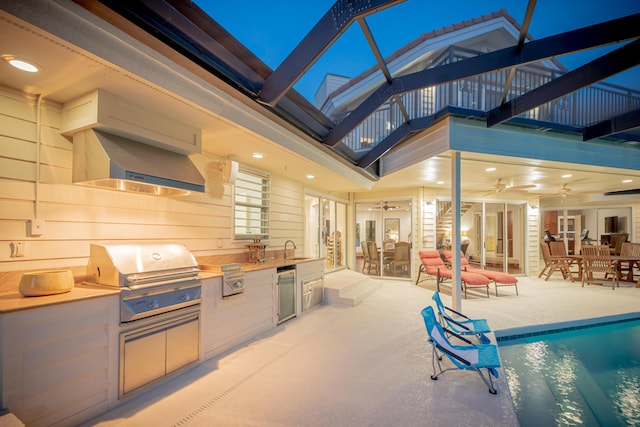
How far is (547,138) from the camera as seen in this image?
16.5 feet

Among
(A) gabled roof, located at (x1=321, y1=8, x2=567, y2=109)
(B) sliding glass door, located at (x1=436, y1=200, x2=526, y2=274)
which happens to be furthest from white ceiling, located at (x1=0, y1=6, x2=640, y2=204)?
(A) gabled roof, located at (x1=321, y1=8, x2=567, y2=109)

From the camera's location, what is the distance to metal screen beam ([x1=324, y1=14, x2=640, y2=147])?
2.64 metres

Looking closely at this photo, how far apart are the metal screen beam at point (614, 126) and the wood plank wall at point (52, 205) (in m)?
6.55

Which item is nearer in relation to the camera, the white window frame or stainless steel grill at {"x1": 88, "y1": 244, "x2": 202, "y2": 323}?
stainless steel grill at {"x1": 88, "y1": 244, "x2": 202, "y2": 323}

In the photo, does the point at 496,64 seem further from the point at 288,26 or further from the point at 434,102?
the point at 288,26

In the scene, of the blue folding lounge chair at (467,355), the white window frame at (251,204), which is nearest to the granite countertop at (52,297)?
the white window frame at (251,204)

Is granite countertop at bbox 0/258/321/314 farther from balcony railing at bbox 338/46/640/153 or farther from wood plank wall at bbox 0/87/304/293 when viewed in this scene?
balcony railing at bbox 338/46/640/153

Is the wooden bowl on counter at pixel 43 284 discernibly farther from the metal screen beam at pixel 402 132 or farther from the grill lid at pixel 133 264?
the metal screen beam at pixel 402 132

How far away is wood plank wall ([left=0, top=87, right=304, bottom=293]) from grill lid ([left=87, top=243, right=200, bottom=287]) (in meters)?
0.23

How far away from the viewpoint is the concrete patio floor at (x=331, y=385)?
230cm

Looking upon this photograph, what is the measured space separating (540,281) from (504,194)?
8.79ft

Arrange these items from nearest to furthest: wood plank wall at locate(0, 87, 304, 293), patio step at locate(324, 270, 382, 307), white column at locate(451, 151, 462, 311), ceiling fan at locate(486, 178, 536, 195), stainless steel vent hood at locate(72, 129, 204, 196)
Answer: wood plank wall at locate(0, 87, 304, 293) < stainless steel vent hood at locate(72, 129, 204, 196) < white column at locate(451, 151, 462, 311) < patio step at locate(324, 270, 382, 307) < ceiling fan at locate(486, 178, 536, 195)

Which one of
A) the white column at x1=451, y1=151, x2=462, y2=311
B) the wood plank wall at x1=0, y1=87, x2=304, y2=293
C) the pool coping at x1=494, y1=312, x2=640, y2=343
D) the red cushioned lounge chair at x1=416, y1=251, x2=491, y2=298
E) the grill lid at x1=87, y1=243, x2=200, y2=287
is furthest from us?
the red cushioned lounge chair at x1=416, y1=251, x2=491, y2=298

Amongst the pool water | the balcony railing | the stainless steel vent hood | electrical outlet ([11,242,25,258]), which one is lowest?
the pool water
